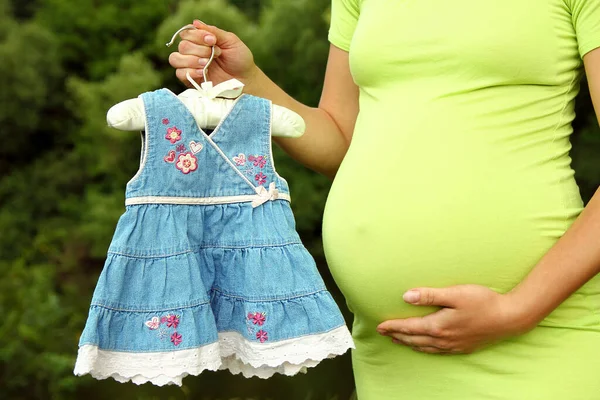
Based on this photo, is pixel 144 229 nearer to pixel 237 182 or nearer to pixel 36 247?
pixel 237 182

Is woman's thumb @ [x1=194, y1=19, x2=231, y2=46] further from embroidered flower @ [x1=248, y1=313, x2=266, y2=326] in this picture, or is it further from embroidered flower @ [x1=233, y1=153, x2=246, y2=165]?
embroidered flower @ [x1=248, y1=313, x2=266, y2=326]

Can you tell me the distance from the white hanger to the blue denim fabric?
13mm

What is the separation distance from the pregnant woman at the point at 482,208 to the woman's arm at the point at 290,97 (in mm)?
214

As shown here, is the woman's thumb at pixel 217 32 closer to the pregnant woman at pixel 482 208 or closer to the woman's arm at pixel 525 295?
the pregnant woman at pixel 482 208

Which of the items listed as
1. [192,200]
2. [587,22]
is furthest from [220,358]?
[587,22]

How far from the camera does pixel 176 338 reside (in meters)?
1.09

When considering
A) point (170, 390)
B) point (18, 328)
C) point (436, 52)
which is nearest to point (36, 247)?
point (18, 328)

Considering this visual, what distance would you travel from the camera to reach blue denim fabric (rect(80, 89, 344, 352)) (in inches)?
43.1

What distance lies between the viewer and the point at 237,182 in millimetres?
1182

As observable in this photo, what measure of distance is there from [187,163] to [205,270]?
0.16 metres

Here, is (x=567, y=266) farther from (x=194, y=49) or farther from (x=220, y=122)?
(x=194, y=49)

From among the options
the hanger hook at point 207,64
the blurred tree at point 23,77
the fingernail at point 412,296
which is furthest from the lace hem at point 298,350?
the blurred tree at point 23,77

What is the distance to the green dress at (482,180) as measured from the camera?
1.09 metres

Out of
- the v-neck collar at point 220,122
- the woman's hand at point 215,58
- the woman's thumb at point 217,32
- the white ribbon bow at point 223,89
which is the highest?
the woman's thumb at point 217,32
